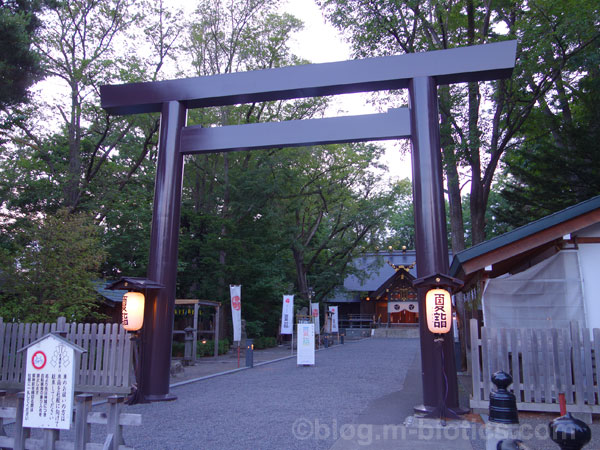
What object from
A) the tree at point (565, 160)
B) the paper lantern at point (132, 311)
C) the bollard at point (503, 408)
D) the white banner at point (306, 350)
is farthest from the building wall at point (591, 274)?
the white banner at point (306, 350)

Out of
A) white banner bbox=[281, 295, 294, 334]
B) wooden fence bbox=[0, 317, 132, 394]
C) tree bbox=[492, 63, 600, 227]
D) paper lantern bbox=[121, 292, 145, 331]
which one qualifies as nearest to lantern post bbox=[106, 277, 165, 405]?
paper lantern bbox=[121, 292, 145, 331]

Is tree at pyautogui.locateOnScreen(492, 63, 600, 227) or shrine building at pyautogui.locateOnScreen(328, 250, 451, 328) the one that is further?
shrine building at pyautogui.locateOnScreen(328, 250, 451, 328)

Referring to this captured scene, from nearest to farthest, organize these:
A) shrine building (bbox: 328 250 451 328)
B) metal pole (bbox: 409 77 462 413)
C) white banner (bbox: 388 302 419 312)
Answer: metal pole (bbox: 409 77 462 413) → shrine building (bbox: 328 250 451 328) → white banner (bbox: 388 302 419 312)

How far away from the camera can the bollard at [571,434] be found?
87.0 inches

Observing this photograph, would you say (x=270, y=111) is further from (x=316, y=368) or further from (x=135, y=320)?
(x=135, y=320)

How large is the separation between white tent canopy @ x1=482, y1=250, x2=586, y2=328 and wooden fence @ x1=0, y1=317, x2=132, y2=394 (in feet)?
23.2

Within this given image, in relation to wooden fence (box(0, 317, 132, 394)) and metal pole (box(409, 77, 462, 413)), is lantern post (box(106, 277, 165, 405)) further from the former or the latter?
metal pole (box(409, 77, 462, 413))

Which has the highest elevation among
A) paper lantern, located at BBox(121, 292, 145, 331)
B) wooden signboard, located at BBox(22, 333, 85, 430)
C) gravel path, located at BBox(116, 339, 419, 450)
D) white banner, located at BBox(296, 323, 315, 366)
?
paper lantern, located at BBox(121, 292, 145, 331)

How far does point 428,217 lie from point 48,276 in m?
8.75

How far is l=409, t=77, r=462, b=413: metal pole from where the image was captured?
7075mm

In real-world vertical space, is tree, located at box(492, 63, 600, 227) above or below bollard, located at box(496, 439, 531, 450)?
above

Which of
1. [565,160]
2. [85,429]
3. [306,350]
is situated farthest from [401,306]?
[85,429]

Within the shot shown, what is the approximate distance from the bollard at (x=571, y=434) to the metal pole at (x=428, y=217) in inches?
195

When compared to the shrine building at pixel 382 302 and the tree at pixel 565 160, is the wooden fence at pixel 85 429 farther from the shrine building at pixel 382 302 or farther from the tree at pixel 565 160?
the shrine building at pixel 382 302
